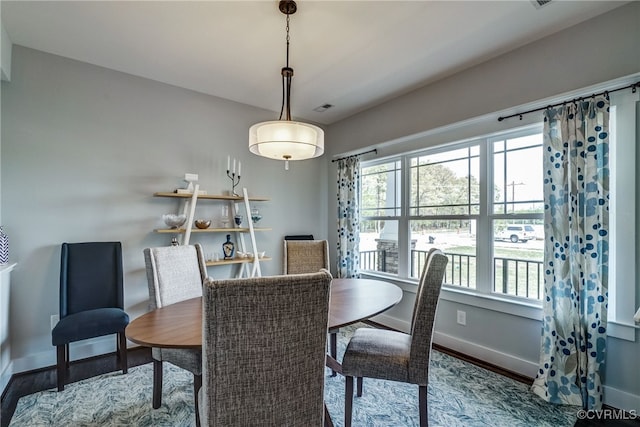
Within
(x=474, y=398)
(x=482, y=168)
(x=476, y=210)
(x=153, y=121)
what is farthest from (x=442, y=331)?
(x=153, y=121)

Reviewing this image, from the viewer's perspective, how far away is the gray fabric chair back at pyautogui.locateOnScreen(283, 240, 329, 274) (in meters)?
3.05

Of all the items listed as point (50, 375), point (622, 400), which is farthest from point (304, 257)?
point (622, 400)

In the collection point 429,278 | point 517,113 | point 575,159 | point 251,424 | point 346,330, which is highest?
point 517,113

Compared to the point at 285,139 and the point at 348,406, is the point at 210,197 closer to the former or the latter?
the point at 285,139

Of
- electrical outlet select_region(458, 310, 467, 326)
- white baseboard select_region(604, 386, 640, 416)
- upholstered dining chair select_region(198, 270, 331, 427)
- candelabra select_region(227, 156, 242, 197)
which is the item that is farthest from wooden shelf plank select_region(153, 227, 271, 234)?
white baseboard select_region(604, 386, 640, 416)

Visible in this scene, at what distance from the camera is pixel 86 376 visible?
8.16 feet

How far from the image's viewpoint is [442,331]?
3.08 metres

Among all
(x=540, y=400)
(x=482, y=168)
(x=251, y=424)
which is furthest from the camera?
(x=482, y=168)

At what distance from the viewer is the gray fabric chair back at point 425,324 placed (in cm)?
170

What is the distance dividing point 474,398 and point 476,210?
5.27 ft

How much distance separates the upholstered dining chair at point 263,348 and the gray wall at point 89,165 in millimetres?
2468

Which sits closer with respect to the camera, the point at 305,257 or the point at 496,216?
the point at 496,216

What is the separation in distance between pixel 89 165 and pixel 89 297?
1.22 meters

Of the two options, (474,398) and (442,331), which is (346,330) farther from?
(474,398)
